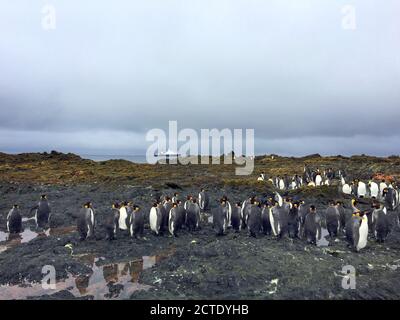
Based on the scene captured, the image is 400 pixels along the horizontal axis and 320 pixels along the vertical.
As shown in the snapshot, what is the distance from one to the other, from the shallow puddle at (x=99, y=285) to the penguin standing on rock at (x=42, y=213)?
5985 mm

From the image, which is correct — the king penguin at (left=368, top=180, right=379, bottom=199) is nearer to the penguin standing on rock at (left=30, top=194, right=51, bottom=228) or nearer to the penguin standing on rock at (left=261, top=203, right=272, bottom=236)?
the penguin standing on rock at (left=261, top=203, right=272, bottom=236)

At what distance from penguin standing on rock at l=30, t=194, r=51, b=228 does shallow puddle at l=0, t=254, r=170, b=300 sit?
19.6 ft

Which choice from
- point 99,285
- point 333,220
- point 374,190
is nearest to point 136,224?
point 99,285

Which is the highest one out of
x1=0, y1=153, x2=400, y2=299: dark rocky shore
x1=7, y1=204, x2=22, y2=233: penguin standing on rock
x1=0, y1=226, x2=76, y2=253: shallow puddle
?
x1=7, y1=204, x2=22, y2=233: penguin standing on rock

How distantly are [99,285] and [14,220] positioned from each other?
7355 millimetres

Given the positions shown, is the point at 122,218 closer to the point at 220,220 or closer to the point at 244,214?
the point at 220,220

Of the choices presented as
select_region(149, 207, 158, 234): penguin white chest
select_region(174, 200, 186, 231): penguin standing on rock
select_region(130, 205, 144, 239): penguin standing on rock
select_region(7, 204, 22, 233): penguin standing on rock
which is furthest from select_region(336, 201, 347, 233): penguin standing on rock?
select_region(7, 204, 22, 233): penguin standing on rock

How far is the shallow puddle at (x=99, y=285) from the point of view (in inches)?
347

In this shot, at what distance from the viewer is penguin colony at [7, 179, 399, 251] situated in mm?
12492

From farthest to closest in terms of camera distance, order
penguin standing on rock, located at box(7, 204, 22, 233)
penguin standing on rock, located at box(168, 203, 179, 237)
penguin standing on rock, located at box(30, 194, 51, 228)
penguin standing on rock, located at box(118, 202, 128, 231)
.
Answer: penguin standing on rock, located at box(30, 194, 51, 228), penguin standing on rock, located at box(7, 204, 22, 233), penguin standing on rock, located at box(118, 202, 128, 231), penguin standing on rock, located at box(168, 203, 179, 237)
